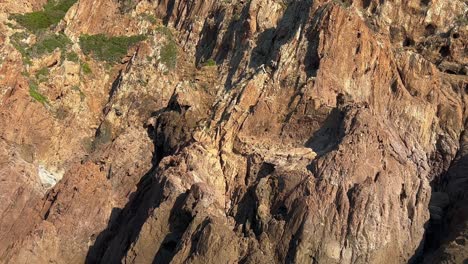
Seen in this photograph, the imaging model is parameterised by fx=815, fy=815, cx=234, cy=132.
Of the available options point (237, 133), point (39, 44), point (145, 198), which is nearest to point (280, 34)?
point (237, 133)

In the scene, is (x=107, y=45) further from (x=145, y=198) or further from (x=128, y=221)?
(x=128, y=221)

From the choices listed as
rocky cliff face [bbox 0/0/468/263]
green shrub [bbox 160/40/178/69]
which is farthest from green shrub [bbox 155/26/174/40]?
green shrub [bbox 160/40/178/69]

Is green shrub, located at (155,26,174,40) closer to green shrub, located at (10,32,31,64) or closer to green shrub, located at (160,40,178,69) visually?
green shrub, located at (160,40,178,69)

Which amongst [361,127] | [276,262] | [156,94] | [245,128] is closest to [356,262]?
[276,262]

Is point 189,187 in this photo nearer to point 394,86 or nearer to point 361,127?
point 361,127

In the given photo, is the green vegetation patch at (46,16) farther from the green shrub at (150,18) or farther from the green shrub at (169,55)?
the green shrub at (169,55)

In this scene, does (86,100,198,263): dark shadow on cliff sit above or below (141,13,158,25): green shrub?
below

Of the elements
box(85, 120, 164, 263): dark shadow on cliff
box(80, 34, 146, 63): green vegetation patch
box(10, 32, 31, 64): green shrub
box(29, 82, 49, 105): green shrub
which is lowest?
box(85, 120, 164, 263): dark shadow on cliff
